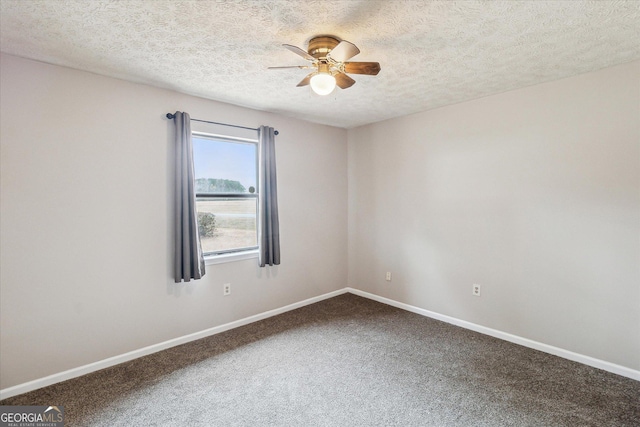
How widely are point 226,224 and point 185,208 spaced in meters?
0.62

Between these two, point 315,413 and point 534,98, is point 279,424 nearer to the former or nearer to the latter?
point 315,413

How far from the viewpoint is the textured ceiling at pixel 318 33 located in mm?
1725

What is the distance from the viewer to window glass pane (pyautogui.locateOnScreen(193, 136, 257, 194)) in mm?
3307

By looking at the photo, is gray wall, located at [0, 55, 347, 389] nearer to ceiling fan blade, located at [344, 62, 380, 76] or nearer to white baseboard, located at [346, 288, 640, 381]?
ceiling fan blade, located at [344, 62, 380, 76]

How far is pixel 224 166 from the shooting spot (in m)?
3.49

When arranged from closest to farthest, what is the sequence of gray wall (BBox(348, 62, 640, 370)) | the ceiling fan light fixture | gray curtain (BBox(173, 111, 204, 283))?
1. the ceiling fan light fixture
2. gray wall (BBox(348, 62, 640, 370))
3. gray curtain (BBox(173, 111, 204, 283))

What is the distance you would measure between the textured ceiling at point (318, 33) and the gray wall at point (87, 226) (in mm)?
278

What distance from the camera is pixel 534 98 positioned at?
2.89 meters

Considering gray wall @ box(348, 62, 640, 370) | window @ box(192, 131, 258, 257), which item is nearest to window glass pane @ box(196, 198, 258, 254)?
window @ box(192, 131, 258, 257)

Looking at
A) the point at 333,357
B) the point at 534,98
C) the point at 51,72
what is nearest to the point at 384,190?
the point at 534,98

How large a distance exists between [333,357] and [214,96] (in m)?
2.79

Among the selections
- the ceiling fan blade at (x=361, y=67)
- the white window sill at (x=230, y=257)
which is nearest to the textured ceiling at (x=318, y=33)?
the ceiling fan blade at (x=361, y=67)

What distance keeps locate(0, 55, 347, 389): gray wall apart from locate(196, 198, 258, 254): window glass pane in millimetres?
246

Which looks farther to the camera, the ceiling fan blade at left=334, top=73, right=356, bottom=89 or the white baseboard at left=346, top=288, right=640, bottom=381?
the white baseboard at left=346, top=288, right=640, bottom=381
